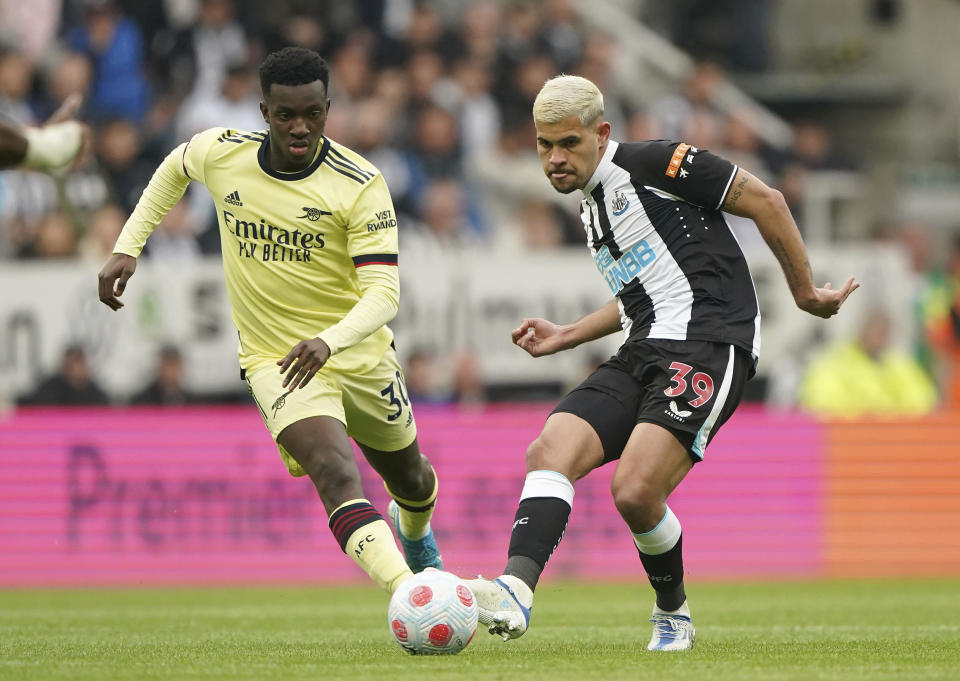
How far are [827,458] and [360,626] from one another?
5.82m

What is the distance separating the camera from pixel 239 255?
764cm

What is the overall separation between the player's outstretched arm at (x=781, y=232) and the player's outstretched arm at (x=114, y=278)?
104 inches

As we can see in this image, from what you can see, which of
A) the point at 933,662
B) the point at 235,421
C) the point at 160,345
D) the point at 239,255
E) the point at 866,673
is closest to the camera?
the point at 866,673

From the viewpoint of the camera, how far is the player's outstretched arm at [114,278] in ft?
24.1

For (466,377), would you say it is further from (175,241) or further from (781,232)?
(781,232)

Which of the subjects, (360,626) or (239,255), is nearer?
(239,255)

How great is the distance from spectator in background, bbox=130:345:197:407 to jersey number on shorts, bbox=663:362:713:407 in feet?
25.7

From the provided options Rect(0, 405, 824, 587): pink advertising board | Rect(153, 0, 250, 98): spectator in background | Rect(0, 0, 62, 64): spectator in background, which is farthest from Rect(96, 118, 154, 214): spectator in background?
Rect(0, 405, 824, 587): pink advertising board

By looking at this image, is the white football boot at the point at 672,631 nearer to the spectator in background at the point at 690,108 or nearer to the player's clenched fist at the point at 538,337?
the player's clenched fist at the point at 538,337

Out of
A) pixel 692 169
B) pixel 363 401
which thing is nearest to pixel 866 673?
pixel 692 169

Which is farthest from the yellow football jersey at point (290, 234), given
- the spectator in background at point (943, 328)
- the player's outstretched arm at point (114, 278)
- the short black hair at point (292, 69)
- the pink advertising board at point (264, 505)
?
the spectator in background at point (943, 328)

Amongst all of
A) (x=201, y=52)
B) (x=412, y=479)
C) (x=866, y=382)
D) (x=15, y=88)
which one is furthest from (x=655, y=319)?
(x=201, y=52)

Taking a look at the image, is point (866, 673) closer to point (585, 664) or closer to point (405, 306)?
point (585, 664)

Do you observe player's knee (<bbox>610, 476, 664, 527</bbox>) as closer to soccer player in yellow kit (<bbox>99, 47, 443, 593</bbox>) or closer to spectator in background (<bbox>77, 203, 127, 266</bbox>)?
soccer player in yellow kit (<bbox>99, 47, 443, 593</bbox>)
